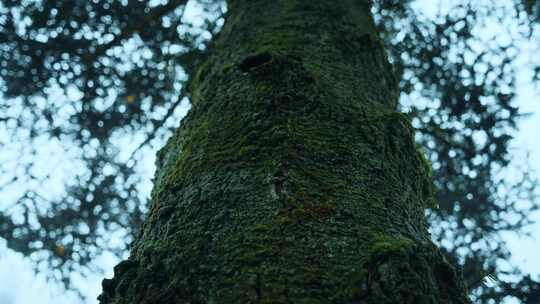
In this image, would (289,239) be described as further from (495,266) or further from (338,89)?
(495,266)

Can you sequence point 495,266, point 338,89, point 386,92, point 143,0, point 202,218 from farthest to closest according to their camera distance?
point 495,266 < point 143,0 < point 386,92 < point 338,89 < point 202,218

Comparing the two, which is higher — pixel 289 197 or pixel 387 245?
pixel 289 197

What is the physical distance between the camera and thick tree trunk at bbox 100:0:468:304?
0.98 meters

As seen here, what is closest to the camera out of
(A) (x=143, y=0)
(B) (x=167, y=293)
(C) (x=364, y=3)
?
(B) (x=167, y=293)

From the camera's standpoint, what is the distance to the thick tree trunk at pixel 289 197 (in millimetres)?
983

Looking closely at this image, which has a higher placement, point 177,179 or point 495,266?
point 495,266

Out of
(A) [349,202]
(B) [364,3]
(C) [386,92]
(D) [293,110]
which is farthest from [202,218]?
(B) [364,3]

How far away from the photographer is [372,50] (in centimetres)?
221

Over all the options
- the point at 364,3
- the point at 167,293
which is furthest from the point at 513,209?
the point at 167,293

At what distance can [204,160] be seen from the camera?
4.63ft

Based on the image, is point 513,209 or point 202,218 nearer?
point 202,218

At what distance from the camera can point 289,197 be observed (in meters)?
1.17

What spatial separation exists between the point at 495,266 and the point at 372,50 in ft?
13.7

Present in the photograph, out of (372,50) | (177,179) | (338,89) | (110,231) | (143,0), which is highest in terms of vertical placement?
(143,0)
